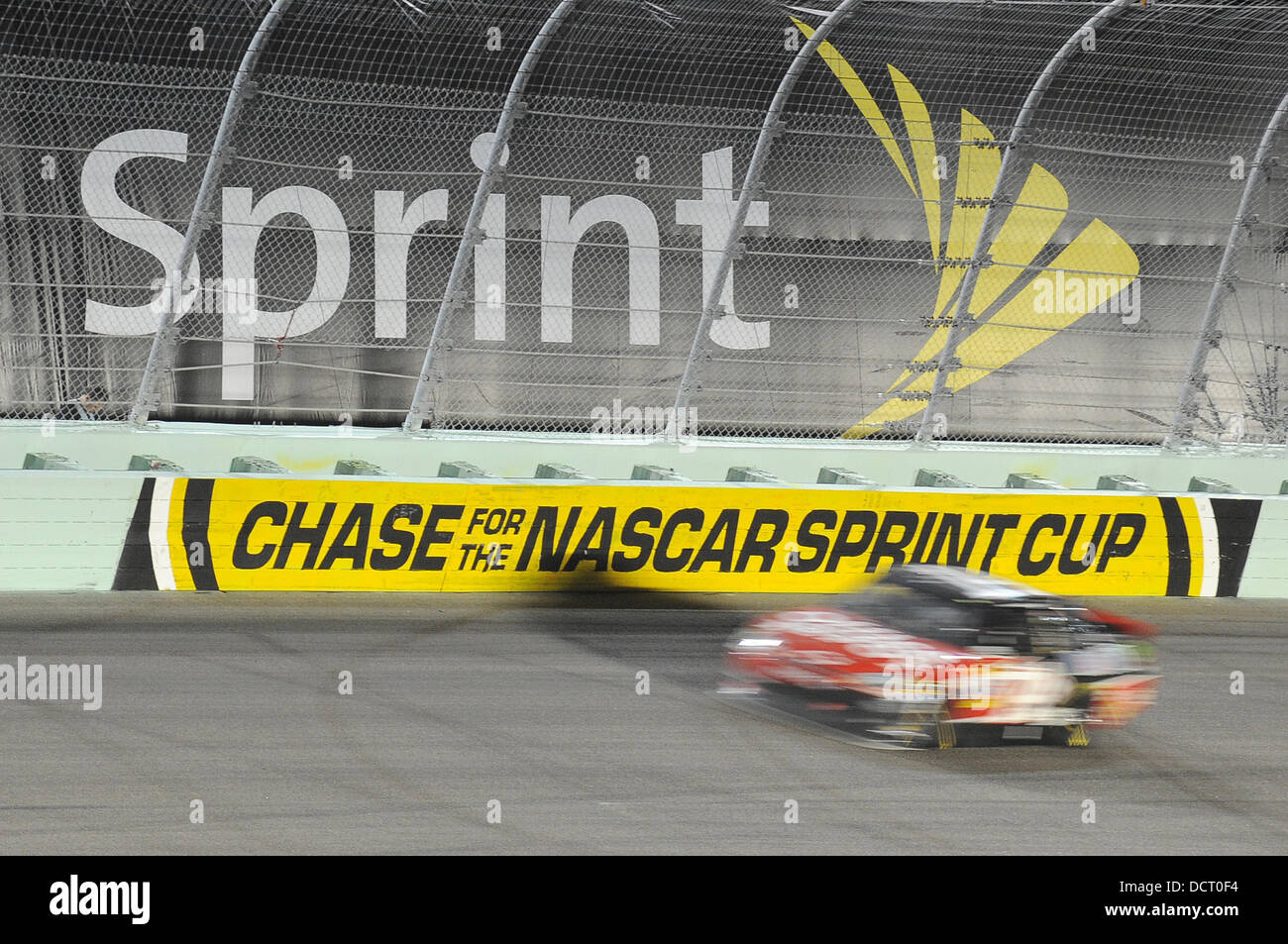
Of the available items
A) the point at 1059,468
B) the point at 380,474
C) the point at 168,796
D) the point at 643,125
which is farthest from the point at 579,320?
the point at 168,796

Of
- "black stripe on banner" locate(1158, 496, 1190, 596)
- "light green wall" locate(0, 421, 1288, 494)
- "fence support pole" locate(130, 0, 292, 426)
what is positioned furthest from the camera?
"black stripe on banner" locate(1158, 496, 1190, 596)

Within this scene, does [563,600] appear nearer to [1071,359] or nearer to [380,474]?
[380,474]

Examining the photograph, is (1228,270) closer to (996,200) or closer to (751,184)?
(996,200)

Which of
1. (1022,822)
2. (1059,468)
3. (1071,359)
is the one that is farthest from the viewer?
(1071,359)

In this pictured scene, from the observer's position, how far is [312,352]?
42.6ft

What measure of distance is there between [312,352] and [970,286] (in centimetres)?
572

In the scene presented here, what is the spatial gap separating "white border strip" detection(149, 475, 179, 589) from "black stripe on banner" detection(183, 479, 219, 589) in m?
0.13

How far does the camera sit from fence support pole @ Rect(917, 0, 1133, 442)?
1232 centimetres

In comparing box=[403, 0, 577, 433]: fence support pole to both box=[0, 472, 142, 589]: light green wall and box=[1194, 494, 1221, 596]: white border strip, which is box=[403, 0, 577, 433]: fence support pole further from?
box=[1194, 494, 1221, 596]: white border strip

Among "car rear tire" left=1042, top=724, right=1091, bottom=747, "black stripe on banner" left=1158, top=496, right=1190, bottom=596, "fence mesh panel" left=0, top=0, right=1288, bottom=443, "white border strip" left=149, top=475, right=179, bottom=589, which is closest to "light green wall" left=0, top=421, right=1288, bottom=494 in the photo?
"fence mesh panel" left=0, top=0, right=1288, bottom=443

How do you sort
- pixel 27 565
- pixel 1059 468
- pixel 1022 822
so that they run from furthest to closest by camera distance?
pixel 1059 468
pixel 27 565
pixel 1022 822

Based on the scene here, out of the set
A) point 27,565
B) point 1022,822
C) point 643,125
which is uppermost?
point 643,125

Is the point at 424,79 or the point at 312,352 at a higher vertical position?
the point at 424,79

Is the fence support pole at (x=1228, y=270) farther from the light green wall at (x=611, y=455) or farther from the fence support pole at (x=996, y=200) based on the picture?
the fence support pole at (x=996, y=200)
